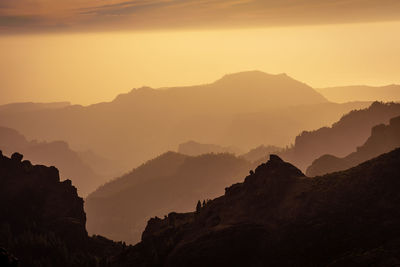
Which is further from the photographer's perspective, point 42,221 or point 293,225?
point 42,221

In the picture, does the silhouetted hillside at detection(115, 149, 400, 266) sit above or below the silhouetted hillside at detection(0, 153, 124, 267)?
below

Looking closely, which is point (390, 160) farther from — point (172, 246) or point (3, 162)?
point (3, 162)

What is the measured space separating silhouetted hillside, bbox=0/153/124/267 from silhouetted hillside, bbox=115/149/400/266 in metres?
33.8

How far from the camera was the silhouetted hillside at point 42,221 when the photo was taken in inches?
5482

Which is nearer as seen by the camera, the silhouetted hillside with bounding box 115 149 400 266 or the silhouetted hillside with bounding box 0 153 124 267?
the silhouetted hillside with bounding box 115 149 400 266

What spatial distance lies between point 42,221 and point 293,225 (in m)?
90.6

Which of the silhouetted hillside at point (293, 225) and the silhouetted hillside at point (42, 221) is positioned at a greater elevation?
the silhouetted hillside at point (42, 221)

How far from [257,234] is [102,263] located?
121 ft

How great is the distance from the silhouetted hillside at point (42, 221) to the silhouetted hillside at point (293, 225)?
33.8 metres

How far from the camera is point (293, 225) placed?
9300 cm

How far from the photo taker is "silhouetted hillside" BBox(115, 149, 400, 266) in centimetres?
8356

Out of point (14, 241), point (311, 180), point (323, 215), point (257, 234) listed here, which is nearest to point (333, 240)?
point (323, 215)

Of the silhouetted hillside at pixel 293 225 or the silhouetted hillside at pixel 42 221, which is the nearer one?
the silhouetted hillside at pixel 293 225

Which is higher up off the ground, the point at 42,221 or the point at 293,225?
the point at 42,221
